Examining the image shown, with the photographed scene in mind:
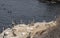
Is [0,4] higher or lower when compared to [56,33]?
lower

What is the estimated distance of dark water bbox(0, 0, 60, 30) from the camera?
23234 mm

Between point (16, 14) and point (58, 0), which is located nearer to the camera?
point (16, 14)

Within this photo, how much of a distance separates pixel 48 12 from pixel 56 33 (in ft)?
70.2

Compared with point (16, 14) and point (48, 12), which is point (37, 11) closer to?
point (48, 12)

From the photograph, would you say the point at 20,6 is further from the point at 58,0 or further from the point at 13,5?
the point at 58,0

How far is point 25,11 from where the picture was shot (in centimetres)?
2666

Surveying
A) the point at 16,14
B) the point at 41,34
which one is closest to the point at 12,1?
the point at 16,14

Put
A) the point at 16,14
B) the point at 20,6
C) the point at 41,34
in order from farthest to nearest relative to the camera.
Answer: the point at 20,6, the point at 16,14, the point at 41,34

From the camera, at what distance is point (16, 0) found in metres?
31.8

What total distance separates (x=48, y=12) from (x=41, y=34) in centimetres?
2086

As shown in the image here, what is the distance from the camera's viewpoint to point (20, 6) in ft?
93.1

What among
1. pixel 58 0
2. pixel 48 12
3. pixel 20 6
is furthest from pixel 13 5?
pixel 58 0

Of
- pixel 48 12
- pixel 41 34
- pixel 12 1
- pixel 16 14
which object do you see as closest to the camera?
pixel 41 34

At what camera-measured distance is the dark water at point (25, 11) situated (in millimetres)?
23234
